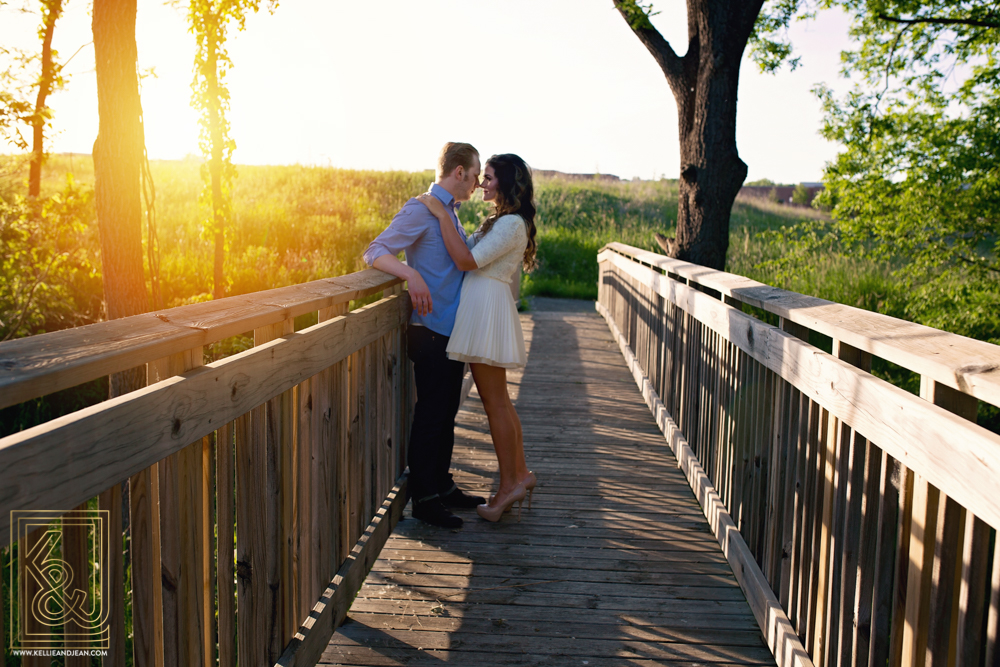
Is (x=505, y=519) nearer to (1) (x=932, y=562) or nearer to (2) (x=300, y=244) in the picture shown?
(1) (x=932, y=562)

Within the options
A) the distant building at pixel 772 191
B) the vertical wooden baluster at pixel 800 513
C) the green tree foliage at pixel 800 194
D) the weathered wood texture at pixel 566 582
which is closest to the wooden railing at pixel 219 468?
the weathered wood texture at pixel 566 582

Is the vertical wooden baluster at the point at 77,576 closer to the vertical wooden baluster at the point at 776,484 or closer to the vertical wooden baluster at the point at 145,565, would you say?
the vertical wooden baluster at the point at 145,565

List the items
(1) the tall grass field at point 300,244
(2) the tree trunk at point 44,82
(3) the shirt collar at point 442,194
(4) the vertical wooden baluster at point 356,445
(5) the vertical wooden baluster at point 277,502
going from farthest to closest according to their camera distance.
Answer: (1) the tall grass field at point 300,244, (2) the tree trunk at point 44,82, (3) the shirt collar at point 442,194, (4) the vertical wooden baluster at point 356,445, (5) the vertical wooden baluster at point 277,502

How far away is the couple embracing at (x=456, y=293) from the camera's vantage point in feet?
11.0

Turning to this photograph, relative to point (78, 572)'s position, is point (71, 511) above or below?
above

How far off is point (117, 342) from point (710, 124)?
724 cm

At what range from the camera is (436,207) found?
3.33 meters

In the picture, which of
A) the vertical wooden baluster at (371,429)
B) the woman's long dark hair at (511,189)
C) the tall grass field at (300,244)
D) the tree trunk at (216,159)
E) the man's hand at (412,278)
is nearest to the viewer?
the vertical wooden baluster at (371,429)

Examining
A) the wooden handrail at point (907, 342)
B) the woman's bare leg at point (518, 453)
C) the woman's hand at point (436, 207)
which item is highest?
the woman's hand at point (436, 207)

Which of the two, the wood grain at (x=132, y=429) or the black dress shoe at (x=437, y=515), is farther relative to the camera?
the black dress shoe at (x=437, y=515)

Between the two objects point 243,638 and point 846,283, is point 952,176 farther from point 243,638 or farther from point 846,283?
point 243,638

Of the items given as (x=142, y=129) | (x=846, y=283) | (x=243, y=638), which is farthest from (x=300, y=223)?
(x=243, y=638)

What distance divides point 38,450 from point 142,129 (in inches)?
179

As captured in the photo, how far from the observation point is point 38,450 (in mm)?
1076
